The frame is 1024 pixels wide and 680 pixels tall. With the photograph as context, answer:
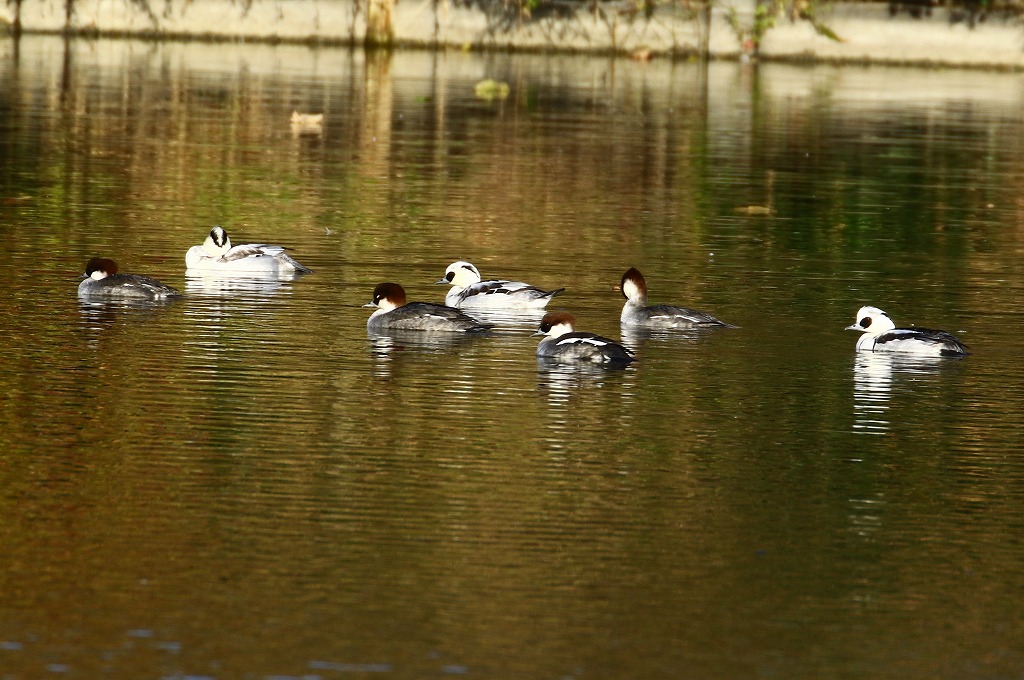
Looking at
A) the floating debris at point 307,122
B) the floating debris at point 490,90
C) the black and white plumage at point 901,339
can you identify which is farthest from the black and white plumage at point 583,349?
the floating debris at point 490,90

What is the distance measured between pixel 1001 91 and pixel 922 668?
44.2m

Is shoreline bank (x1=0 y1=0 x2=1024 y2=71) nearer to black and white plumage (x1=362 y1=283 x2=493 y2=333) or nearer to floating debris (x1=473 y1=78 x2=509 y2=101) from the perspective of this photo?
floating debris (x1=473 y1=78 x2=509 y2=101)

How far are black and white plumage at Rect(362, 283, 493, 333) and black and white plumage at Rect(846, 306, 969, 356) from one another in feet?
11.4

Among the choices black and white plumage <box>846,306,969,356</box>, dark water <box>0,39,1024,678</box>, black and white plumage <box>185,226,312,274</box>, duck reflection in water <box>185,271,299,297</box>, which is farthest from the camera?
black and white plumage <box>185,226,312,274</box>

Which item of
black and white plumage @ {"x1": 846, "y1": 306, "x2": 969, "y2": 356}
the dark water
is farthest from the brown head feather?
black and white plumage @ {"x1": 846, "y1": 306, "x2": 969, "y2": 356}

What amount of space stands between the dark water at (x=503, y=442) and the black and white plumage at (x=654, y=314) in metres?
0.33

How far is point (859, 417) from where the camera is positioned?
45.3 feet

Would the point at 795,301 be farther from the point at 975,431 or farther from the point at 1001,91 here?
the point at 1001,91

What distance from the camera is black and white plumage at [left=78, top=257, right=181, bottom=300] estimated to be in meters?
17.5

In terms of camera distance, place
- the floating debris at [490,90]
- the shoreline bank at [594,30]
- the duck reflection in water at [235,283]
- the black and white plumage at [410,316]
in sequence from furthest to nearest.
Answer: the shoreline bank at [594,30], the floating debris at [490,90], the duck reflection in water at [235,283], the black and white plumage at [410,316]

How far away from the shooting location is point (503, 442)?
12.6 meters

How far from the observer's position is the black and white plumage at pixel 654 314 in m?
17.0

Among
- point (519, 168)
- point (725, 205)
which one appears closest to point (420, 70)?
point (519, 168)

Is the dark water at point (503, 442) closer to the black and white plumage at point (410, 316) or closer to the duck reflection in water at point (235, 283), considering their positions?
the duck reflection in water at point (235, 283)
